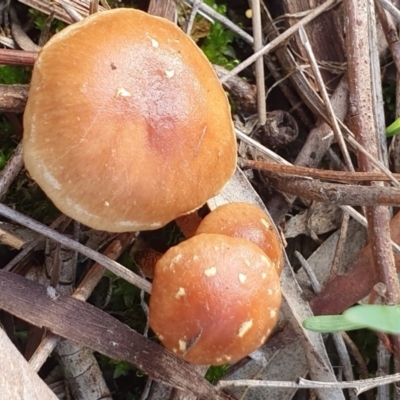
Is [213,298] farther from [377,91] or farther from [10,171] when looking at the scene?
[377,91]

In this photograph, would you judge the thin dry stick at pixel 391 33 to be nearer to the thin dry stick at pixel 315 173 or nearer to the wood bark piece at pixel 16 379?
the thin dry stick at pixel 315 173

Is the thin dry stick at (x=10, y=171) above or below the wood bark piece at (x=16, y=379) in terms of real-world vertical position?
above

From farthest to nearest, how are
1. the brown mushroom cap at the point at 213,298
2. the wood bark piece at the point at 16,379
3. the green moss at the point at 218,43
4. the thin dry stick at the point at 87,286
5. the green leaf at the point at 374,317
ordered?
the green moss at the point at 218,43
the thin dry stick at the point at 87,286
the brown mushroom cap at the point at 213,298
the wood bark piece at the point at 16,379
the green leaf at the point at 374,317

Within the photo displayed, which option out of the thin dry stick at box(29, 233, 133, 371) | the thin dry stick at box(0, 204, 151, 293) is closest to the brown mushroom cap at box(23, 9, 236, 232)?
the thin dry stick at box(0, 204, 151, 293)

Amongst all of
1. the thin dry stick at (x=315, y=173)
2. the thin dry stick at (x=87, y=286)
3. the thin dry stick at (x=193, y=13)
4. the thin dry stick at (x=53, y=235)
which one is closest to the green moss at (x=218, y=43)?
the thin dry stick at (x=193, y=13)

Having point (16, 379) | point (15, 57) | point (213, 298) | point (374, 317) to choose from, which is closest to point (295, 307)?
point (213, 298)

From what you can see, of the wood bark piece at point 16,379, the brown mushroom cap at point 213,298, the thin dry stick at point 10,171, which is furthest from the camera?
the thin dry stick at point 10,171

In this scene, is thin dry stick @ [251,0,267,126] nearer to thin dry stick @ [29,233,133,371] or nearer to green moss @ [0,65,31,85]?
thin dry stick @ [29,233,133,371]
